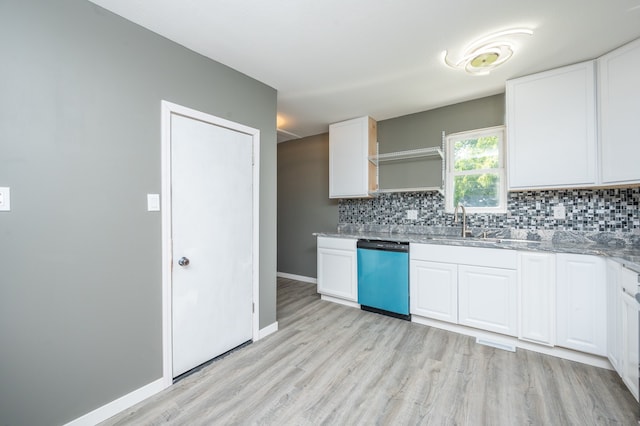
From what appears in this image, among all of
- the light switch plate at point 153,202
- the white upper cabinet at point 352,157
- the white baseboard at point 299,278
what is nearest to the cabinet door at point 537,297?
the white upper cabinet at point 352,157

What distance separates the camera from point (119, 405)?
158 centimetres

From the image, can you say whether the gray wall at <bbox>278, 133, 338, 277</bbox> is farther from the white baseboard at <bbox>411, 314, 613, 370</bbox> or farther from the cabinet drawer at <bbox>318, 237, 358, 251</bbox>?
the white baseboard at <bbox>411, 314, 613, 370</bbox>

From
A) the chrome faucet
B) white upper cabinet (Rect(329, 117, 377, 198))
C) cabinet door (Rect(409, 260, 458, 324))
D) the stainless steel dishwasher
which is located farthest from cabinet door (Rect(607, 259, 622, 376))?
white upper cabinet (Rect(329, 117, 377, 198))

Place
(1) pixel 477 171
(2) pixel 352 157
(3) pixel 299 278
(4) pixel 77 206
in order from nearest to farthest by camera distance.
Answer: (4) pixel 77 206 < (1) pixel 477 171 < (2) pixel 352 157 < (3) pixel 299 278

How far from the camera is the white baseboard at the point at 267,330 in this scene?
2479mm

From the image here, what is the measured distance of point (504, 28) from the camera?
5.83ft

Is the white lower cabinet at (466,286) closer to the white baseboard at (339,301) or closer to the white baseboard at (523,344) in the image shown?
the white baseboard at (523,344)

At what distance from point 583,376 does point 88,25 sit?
3.99m

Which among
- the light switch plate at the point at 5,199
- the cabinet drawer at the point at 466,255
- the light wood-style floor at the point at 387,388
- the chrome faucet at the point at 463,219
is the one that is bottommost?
the light wood-style floor at the point at 387,388

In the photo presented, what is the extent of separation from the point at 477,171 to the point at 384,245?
139cm

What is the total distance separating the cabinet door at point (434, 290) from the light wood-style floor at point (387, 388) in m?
0.25

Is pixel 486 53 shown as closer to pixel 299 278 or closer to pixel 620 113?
pixel 620 113

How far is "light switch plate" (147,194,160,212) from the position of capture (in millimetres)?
1740

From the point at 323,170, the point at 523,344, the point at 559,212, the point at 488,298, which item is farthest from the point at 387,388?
the point at 323,170
